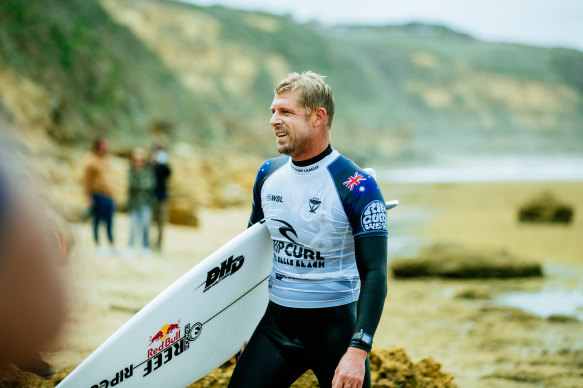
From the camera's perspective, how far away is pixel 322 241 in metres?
2.35

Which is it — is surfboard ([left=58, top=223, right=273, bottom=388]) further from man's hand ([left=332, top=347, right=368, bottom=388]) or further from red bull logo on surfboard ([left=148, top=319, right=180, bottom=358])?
man's hand ([left=332, top=347, right=368, bottom=388])

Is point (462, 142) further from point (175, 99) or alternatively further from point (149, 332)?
point (149, 332)

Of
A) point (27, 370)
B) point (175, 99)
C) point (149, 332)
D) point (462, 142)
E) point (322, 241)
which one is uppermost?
point (322, 241)

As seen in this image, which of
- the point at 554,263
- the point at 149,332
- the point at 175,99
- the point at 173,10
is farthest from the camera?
the point at 173,10

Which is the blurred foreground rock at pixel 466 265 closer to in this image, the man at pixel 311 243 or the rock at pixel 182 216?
the rock at pixel 182 216

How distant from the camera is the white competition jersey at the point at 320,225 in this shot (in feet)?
7.54

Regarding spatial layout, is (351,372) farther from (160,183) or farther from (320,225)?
(160,183)

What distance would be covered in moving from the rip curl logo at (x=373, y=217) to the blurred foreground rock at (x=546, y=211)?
50.0 ft

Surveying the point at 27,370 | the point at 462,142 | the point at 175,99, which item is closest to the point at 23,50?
the point at 175,99

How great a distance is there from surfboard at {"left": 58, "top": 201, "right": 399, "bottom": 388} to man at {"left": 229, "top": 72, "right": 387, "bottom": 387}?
38cm

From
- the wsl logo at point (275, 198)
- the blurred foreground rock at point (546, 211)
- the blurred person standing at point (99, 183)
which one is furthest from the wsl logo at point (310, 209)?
the blurred foreground rock at point (546, 211)

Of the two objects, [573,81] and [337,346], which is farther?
[573,81]

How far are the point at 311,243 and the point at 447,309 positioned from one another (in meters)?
5.48

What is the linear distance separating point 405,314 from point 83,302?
3.78 meters
